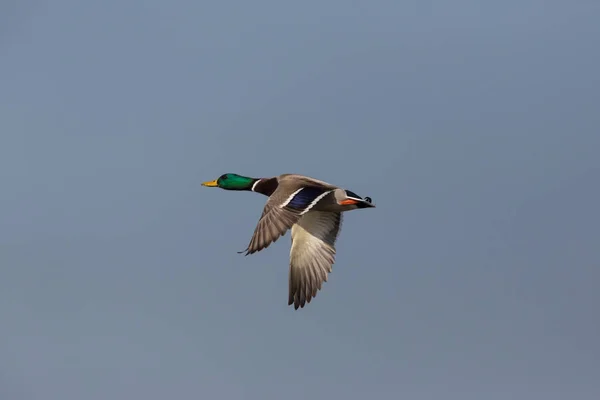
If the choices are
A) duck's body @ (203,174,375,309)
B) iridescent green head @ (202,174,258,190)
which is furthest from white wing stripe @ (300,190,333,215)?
iridescent green head @ (202,174,258,190)

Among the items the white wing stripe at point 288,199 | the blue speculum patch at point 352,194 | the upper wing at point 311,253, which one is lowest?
the upper wing at point 311,253

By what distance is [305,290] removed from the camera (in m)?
30.9

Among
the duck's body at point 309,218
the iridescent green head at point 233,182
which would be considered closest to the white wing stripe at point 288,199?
the duck's body at point 309,218

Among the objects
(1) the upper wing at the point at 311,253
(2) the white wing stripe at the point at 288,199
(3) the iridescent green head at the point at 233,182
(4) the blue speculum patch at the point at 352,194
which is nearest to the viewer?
(2) the white wing stripe at the point at 288,199

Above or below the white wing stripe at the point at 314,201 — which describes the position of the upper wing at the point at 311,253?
below

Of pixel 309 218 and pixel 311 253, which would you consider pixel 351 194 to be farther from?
pixel 311 253

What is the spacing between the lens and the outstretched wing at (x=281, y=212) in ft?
85.3

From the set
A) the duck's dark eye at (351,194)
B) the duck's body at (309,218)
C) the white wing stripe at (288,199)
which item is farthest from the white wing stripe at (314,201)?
the duck's dark eye at (351,194)

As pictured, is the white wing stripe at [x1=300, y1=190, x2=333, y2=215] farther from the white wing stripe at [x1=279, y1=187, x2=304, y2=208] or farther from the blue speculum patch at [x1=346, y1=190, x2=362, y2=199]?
the blue speculum patch at [x1=346, y1=190, x2=362, y2=199]

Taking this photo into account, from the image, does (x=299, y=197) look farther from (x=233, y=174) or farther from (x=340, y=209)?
(x=233, y=174)

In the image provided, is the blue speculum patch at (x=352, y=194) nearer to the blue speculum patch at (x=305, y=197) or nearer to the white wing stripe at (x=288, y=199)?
the blue speculum patch at (x=305, y=197)

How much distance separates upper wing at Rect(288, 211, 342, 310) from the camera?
1217 inches

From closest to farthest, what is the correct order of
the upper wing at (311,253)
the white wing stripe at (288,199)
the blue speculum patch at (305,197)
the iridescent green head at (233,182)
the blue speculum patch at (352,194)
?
the white wing stripe at (288,199) < the blue speculum patch at (305,197) < the blue speculum patch at (352,194) < the upper wing at (311,253) < the iridescent green head at (233,182)

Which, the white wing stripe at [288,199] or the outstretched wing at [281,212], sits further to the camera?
the white wing stripe at [288,199]
